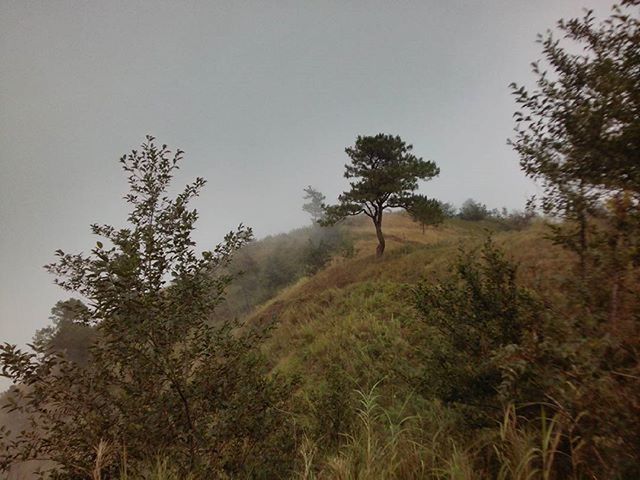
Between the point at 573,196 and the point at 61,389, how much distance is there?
503 cm

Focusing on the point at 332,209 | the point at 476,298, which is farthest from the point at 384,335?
the point at 332,209

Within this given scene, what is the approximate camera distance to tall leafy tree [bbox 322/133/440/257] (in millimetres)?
18109

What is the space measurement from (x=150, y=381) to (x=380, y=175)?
17.1 m

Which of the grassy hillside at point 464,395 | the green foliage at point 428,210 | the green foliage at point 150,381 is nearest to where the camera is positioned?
the grassy hillside at point 464,395

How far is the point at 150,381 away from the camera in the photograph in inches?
114

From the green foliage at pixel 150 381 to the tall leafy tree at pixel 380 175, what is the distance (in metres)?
15.8

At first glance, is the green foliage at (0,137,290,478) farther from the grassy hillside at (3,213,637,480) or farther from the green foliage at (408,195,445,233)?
the green foliage at (408,195,445,233)

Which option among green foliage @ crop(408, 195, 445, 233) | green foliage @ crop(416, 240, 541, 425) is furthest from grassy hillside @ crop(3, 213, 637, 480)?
green foliage @ crop(408, 195, 445, 233)

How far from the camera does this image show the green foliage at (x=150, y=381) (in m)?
2.68

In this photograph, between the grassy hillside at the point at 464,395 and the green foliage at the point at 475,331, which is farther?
the green foliage at the point at 475,331

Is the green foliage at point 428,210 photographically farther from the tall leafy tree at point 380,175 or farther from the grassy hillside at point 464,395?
the grassy hillside at point 464,395

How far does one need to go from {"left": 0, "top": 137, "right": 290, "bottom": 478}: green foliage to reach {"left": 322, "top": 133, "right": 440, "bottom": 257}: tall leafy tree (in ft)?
51.8

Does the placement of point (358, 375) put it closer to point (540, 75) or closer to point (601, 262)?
point (601, 262)

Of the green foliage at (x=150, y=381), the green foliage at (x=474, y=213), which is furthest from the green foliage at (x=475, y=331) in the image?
the green foliage at (x=474, y=213)
